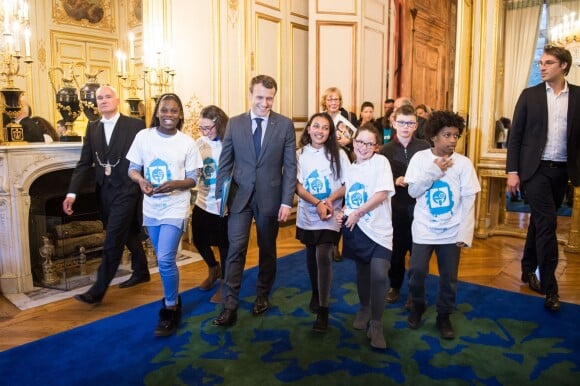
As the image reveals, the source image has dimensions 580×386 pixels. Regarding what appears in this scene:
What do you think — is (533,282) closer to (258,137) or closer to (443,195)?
(443,195)

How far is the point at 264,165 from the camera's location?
2.76 metres

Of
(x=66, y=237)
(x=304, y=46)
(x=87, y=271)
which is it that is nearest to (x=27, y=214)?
(x=66, y=237)

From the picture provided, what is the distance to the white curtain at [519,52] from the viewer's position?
5.05 metres

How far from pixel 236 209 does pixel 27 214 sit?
1735 millimetres

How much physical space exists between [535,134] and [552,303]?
1087mm

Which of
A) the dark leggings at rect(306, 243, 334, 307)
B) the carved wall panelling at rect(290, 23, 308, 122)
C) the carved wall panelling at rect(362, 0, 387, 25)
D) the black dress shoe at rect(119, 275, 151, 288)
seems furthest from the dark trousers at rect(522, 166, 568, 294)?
the carved wall panelling at rect(362, 0, 387, 25)

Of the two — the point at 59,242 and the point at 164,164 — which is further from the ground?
the point at 164,164

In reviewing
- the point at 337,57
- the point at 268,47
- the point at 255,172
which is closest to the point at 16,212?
the point at 255,172

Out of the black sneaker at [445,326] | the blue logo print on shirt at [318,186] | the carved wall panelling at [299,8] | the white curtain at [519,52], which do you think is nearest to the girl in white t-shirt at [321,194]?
the blue logo print on shirt at [318,186]

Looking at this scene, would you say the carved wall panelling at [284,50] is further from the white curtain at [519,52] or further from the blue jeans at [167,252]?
the blue jeans at [167,252]

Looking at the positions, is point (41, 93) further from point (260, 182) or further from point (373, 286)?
point (373, 286)

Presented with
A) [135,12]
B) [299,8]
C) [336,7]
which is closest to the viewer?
[135,12]

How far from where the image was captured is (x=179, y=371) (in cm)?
227

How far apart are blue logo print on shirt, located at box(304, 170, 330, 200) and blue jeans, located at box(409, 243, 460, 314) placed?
0.57 metres
